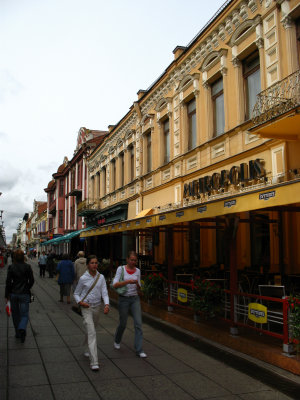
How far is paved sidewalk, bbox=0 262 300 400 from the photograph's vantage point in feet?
16.3

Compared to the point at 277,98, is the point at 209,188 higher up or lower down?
lower down

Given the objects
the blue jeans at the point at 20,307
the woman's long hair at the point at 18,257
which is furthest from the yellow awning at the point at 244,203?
the blue jeans at the point at 20,307

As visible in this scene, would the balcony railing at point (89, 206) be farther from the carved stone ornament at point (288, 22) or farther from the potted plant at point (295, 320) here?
the potted plant at point (295, 320)

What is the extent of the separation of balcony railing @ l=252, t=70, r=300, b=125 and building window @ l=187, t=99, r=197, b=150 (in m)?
5.63

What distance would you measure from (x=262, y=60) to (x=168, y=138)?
7.57 meters

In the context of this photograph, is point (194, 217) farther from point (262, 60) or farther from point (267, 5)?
point (267, 5)

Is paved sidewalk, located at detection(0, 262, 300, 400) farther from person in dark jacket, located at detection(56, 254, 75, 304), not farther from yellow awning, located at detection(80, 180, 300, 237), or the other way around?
person in dark jacket, located at detection(56, 254, 75, 304)

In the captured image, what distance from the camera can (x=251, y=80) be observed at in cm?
1250

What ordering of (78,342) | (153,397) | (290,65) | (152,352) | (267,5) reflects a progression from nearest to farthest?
(153,397) → (152,352) → (78,342) → (290,65) → (267,5)

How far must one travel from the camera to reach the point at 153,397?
486 cm

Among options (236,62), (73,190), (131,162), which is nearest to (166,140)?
(131,162)

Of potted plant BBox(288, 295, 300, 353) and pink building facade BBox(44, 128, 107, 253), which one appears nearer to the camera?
potted plant BBox(288, 295, 300, 353)

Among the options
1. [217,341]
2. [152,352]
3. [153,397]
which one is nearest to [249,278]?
[217,341]

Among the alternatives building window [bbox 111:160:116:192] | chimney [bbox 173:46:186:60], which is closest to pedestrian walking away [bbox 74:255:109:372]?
chimney [bbox 173:46:186:60]
